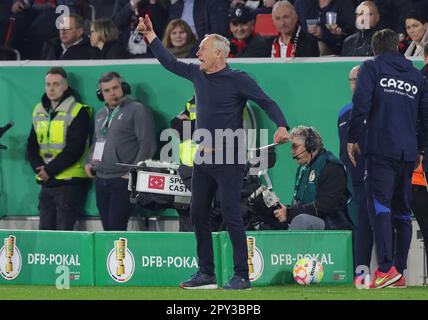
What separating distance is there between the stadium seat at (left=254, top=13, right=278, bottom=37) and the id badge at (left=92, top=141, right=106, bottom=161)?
107 inches

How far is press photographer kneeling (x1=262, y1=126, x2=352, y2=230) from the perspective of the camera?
1298 centimetres

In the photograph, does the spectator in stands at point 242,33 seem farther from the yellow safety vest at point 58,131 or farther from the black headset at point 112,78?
the yellow safety vest at point 58,131

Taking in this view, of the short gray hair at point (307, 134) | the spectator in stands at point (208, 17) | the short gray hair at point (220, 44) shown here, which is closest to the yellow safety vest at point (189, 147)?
the short gray hair at point (307, 134)

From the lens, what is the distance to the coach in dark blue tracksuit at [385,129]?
11.2m

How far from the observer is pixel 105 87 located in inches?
565

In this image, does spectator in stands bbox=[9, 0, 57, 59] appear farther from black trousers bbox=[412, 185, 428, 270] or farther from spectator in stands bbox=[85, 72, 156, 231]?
black trousers bbox=[412, 185, 428, 270]

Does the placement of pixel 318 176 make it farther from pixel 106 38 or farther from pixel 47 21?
pixel 47 21

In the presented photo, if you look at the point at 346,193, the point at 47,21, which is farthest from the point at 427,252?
the point at 47,21

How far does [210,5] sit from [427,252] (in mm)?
4484

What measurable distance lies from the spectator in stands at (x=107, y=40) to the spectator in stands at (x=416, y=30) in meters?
3.37

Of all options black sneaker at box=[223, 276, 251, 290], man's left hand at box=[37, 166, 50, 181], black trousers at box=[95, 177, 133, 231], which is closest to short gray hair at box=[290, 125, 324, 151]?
black trousers at box=[95, 177, 133, 231]

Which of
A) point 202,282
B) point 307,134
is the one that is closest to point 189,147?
point 307,134

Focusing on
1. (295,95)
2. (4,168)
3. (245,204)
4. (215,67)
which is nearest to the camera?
(215,67)

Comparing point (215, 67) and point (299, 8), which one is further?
point (299, 8)
